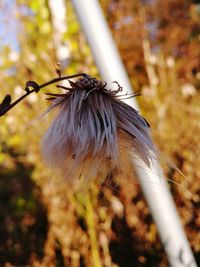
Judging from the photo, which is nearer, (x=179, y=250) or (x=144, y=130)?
(x=144, y=130)

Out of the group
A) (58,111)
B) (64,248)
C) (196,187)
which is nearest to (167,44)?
(196,187)

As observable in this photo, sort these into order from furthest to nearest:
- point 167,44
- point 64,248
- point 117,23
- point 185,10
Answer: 1. point 185,10
2. point 167,44
3. point 117,23
4. point 64,248

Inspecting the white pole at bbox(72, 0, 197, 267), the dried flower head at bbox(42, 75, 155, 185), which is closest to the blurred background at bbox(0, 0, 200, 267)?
the white pole at bbox(72, 0, 197, 267)

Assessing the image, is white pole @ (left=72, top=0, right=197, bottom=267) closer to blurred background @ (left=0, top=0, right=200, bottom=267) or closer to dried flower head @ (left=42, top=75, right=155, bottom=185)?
blurred background @ (left=0, top=0, right=200, bottom=267)

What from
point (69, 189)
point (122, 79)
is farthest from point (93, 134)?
point (69, 189)

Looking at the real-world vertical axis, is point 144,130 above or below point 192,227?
above

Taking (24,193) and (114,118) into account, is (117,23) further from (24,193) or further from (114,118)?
(114,118)

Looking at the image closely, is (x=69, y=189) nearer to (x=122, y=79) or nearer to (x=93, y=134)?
(x=122, y=79)
